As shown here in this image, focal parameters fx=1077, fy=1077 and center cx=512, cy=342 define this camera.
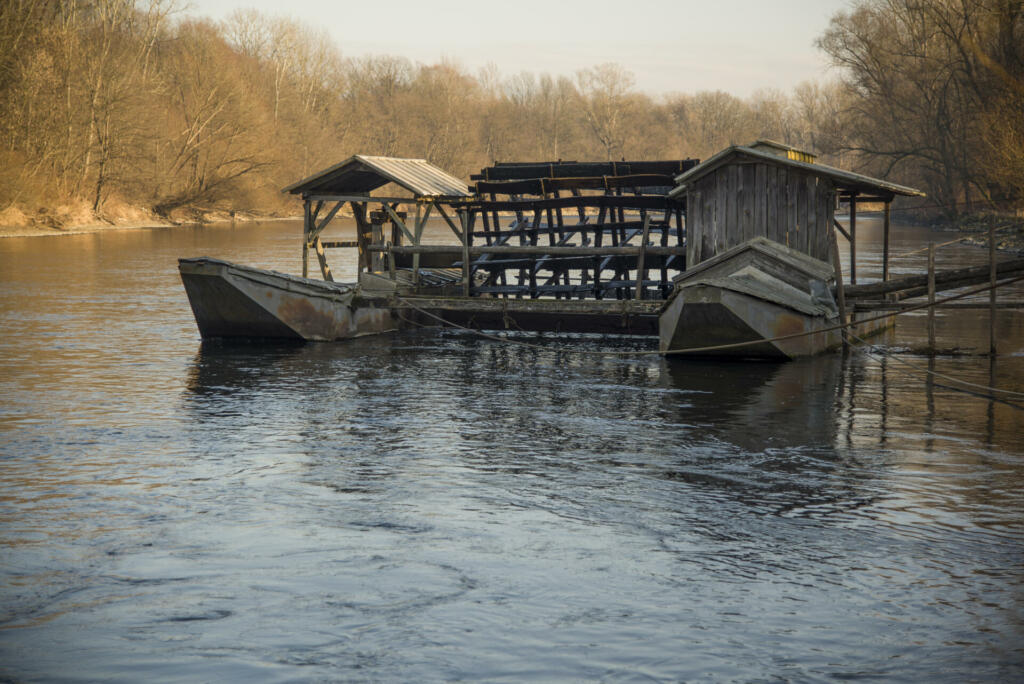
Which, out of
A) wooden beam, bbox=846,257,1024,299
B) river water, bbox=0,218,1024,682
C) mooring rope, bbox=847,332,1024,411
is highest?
wooden beam, bbox=846,257,1024,299

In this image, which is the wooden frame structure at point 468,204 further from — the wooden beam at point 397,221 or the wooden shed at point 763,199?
the wooden shed at point 763,199

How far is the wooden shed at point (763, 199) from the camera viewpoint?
20.4 metres

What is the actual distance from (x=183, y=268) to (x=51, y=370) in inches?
137

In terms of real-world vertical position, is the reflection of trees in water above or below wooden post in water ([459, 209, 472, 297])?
below

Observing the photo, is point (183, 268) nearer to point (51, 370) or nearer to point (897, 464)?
point (51, 370)

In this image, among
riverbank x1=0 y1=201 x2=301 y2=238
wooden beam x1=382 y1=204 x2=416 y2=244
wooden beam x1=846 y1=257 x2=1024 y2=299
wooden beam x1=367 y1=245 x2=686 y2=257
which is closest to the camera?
wooden beam x1=846 y1=257 x2=1024 y2=299

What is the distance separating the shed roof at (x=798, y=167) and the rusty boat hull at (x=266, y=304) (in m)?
7.51

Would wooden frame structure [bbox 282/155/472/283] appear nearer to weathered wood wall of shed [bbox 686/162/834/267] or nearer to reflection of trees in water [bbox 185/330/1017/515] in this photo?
reflection of trees in water [bbox 185/330/1017/515]

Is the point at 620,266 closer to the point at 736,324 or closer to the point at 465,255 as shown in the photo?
the point at 465,255

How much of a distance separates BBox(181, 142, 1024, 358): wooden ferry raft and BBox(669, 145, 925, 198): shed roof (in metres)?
0.04

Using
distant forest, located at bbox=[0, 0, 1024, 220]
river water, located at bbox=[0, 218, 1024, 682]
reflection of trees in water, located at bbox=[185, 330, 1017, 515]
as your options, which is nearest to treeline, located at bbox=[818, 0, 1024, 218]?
distant forest, located at bbox=[0, 0, 1024, 220]

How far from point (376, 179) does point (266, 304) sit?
18.1 ft

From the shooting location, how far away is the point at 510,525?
962cm

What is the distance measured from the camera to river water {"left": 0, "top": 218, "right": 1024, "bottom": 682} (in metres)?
7.06
